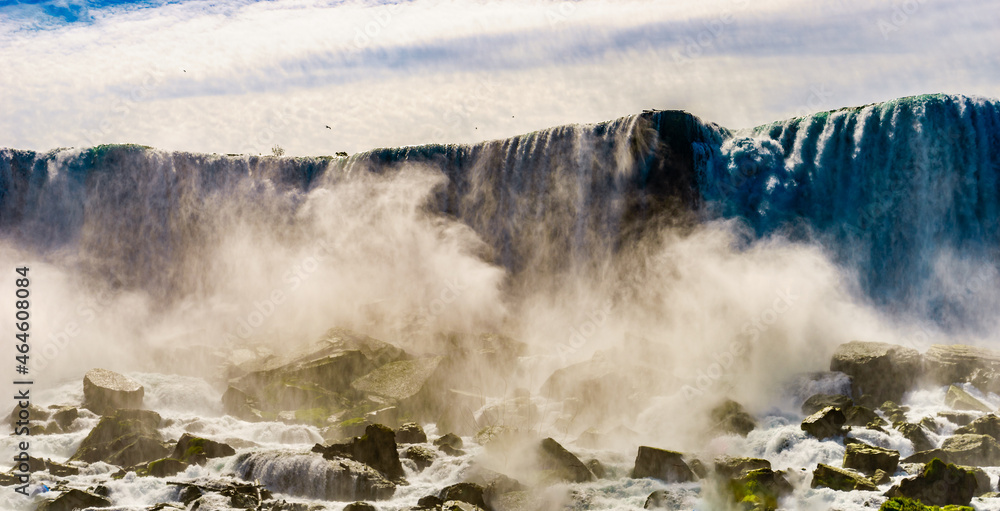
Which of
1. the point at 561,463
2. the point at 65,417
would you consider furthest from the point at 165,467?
the point at 561,463

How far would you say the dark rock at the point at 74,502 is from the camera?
1559cm

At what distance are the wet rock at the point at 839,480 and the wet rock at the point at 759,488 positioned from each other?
1.93 ft

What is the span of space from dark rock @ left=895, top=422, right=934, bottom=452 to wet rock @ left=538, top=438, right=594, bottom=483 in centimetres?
703

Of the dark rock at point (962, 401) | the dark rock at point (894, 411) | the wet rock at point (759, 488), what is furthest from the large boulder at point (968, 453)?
the wet rock at point (759, 488)

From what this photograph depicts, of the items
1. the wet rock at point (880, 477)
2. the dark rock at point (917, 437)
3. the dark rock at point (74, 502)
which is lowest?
the dark rock at point (74, 502)

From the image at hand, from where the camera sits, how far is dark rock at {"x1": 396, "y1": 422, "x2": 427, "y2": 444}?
65.9ft

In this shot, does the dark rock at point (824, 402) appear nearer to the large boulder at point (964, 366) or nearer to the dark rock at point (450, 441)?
the large boulder at point (964, 366)

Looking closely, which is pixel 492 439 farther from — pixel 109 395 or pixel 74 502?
pixel 109 395

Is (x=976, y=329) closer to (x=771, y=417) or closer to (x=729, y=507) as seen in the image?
(x=771, y=417)

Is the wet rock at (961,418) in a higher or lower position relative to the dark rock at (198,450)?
higher

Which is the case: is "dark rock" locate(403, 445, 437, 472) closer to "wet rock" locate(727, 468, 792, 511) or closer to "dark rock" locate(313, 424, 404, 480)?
"dark rock" locate(313, 424, 404, 480)

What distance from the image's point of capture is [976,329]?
23812mm

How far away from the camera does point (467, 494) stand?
15617 mm

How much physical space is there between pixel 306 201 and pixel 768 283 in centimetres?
2135
